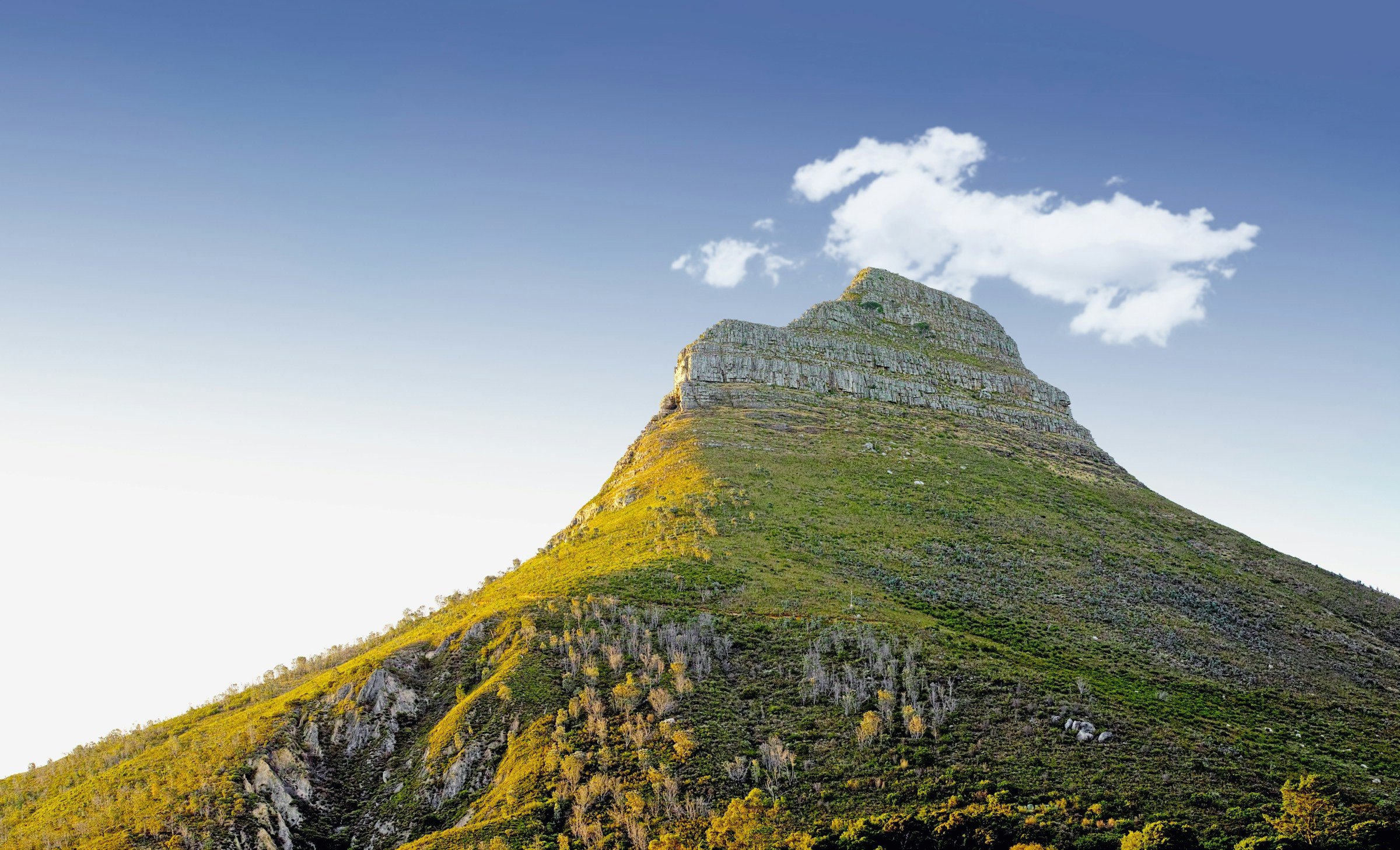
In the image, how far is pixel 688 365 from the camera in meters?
120

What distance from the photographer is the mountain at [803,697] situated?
3625cm

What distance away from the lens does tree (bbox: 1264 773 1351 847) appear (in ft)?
97.9

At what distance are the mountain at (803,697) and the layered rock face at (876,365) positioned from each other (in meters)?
27.9

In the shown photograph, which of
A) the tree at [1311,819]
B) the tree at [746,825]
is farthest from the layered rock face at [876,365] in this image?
the tree at [1311,819]

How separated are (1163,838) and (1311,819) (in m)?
7.02

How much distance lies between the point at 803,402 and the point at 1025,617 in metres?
56.8

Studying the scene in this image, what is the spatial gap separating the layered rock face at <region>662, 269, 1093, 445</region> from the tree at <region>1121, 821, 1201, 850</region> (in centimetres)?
8355

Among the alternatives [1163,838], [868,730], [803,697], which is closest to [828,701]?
[803,697]

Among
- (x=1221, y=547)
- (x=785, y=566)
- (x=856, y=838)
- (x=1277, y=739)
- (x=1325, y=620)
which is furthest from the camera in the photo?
(x=1221, y=547)

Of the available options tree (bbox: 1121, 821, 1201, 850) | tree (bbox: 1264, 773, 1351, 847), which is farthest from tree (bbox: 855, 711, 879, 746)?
tree (bbox: 1264, 773, 1351, 847)

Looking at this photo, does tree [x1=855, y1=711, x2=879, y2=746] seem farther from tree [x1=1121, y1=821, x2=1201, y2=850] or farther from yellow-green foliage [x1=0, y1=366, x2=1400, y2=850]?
tree [x1=1121, y1=821, x2=1201, y2=850]

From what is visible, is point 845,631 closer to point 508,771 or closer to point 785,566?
point 785,566

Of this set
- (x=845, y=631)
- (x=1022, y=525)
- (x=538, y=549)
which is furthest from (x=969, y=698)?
(x=538, y=549)

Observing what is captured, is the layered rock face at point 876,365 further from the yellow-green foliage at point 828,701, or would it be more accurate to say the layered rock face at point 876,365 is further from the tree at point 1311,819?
the tree at point 1311,819
